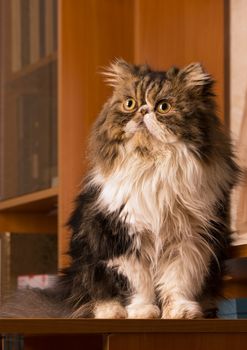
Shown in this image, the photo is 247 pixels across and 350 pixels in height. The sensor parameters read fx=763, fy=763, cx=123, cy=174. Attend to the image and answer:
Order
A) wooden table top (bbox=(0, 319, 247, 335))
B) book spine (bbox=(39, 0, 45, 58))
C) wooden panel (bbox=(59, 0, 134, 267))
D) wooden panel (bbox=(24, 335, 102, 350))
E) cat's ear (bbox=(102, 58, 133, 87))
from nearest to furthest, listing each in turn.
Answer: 1. wooden table top (bbox=(0, 319, 247, 335))
2. cat's ear (bbox=(102, 58, 133, 87))
3. wooden panel (bbox=(24, 335, 102, 350))
4. wooden panel (bbox=(59, 0, 134, 267))
5. book spine (bbox=(39, 0, 45, 58))

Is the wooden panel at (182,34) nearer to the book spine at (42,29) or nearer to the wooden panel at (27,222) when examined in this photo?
the book spine at (42,29)

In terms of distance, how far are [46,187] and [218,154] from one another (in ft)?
3.01

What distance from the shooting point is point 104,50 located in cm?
206

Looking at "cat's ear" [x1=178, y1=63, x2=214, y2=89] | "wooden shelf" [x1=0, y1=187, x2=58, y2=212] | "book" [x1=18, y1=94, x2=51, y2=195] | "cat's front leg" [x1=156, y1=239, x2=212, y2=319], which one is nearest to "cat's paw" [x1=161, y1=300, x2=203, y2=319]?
"cat's front leg" [x1=156, y1=239, x2=212, y2=319]

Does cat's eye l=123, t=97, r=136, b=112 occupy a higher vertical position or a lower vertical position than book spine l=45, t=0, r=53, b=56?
lower

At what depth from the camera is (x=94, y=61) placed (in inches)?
80.8

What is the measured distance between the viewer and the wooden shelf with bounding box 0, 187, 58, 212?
2152 millimetres

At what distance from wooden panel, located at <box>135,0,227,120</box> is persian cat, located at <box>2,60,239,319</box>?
0.49m

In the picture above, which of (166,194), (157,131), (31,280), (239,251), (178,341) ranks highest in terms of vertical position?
(157,131)

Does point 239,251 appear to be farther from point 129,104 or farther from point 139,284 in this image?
point 129,104

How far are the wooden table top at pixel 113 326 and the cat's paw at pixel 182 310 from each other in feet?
0.14

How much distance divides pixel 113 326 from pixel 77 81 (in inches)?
38.9

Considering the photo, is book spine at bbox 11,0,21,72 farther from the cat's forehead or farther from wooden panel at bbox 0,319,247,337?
wooden panel at bbox 0,319,247,337

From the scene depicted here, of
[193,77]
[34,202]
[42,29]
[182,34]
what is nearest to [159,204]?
[193,77]
